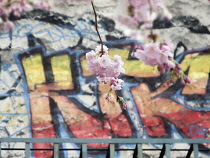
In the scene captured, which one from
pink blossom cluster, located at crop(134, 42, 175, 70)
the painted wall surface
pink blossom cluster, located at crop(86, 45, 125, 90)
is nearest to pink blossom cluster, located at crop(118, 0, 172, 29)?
pink blossom cluster, located at crop(134, 42, 175, 70)

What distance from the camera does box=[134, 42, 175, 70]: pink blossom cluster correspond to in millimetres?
3245

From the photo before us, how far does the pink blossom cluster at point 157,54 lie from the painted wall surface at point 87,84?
13.6 ft

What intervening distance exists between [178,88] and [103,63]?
379cm

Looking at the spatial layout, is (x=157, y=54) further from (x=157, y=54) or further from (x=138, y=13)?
(x=138, y=13)

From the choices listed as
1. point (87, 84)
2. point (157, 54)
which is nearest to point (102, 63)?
point (157, 54)

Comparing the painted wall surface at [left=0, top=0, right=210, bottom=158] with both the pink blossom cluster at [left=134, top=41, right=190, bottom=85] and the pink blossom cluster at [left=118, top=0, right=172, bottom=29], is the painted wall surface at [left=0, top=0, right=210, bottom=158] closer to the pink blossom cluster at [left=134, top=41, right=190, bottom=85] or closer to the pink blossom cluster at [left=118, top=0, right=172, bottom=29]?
the pink blossom cluster at [left=134, top=41, right=190, bottom=85]

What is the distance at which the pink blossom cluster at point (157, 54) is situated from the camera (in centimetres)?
324

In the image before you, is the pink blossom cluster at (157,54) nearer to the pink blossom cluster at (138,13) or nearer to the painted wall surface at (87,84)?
the pink blossom cluster at (138,13)

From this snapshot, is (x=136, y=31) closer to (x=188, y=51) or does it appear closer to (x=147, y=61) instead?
(x=147, y=61)

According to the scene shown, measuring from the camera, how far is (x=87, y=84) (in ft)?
24.7

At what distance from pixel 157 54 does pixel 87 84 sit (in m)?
4.29

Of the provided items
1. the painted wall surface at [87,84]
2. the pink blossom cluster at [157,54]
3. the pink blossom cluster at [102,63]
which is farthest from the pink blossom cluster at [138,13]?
the painted wall surface at [87,84]

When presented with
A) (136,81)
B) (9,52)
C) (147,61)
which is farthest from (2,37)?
(147,61)

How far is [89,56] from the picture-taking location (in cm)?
398
